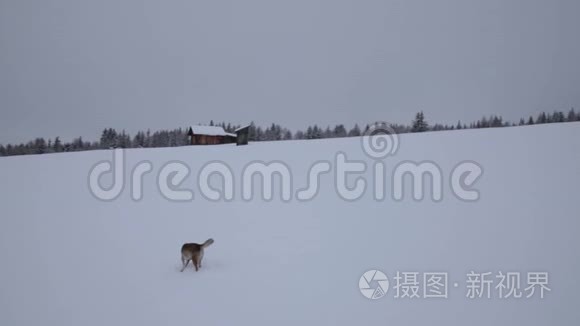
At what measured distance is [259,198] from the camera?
32.4ft

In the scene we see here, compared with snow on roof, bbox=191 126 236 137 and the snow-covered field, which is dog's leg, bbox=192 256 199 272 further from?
snow on roof, bbox=191 126 236 137

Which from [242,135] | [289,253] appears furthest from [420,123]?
[289,253]

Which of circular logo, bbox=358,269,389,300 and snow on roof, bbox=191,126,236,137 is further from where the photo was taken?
snow on roof, bbox=191,126,236,137

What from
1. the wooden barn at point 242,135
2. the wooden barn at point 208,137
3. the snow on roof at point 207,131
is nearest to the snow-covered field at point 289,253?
the wooden barn at point 242,135

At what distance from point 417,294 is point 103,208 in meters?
9.02

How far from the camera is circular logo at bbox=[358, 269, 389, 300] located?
15.8 feet

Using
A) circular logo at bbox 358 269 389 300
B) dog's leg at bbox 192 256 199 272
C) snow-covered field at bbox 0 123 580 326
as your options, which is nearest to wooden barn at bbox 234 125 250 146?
snow-covered field at bbox 0 123 580 326

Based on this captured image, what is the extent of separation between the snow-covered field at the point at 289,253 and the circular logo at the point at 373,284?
11 centimetres

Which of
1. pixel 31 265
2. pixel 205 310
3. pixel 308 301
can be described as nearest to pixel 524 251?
pixel 308 301

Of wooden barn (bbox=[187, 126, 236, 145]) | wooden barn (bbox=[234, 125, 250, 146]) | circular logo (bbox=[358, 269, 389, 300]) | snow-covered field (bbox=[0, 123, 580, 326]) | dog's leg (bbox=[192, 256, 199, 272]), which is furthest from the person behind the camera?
wooden barn (bbox=[187, 126, 236, 145])

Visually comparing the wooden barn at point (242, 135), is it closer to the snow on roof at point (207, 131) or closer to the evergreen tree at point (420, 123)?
the snow on roof at point (207, 131)

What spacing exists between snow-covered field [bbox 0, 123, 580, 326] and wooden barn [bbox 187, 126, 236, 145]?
1845cm

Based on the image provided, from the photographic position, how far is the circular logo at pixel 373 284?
4828 millimetres

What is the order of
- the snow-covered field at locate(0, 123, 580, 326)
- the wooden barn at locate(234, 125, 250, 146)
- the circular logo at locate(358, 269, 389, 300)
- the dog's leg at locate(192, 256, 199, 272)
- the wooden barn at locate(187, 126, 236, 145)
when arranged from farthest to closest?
the wooden barn at locate(187, 126, 236, 145) < the wooden barn at locate(234, 125, 250, 146) < the dog's leg at locate(192, 256, 199, 272) < the circular logo at locate(358, 269, 389, 300) < the snow-covered field at locate(0, 123, 580, 326)
